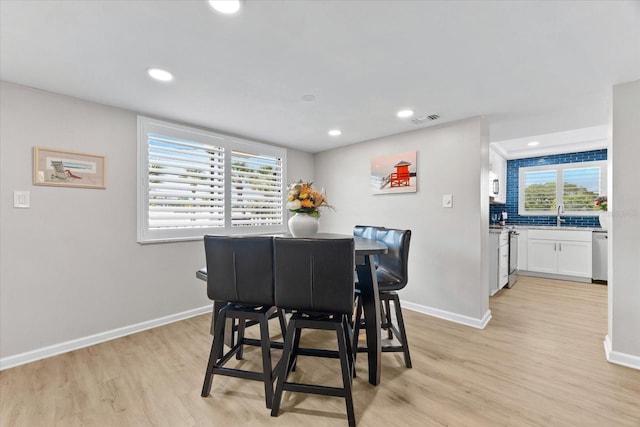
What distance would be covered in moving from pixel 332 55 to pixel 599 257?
5.50m

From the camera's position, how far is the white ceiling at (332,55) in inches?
55.1

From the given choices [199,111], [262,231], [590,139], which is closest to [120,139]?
[199,111]

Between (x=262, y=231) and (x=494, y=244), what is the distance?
126 inches

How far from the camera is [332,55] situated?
5.83 feet

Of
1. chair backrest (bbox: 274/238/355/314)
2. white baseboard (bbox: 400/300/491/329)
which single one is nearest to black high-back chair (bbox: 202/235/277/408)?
chair backrest (bbox: 274/238/355/314)

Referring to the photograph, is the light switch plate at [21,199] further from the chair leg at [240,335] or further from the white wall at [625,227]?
the white wall at [625,227]

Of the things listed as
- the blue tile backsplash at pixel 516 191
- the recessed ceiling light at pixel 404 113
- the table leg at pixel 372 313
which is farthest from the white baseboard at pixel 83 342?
the blue tile backsplash at pixel 516 191

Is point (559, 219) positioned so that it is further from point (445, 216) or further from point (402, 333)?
point (402, 333)

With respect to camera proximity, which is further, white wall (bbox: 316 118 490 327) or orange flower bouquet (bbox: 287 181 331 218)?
white wall (bbox: 316 118 490 327)

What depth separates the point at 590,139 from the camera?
4.42 meters

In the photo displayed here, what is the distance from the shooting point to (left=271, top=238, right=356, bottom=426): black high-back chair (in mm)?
1514

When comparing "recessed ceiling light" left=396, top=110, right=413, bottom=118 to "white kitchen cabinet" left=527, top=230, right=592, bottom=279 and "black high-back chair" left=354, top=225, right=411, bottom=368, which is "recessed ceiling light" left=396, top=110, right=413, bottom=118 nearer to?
"black high-back chair" left=354, top=225, right=411, bottom=368

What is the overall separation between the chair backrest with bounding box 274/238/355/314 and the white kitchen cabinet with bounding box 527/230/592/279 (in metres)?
5.13

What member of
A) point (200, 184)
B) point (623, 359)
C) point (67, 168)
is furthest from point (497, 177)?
point (67, 168)
